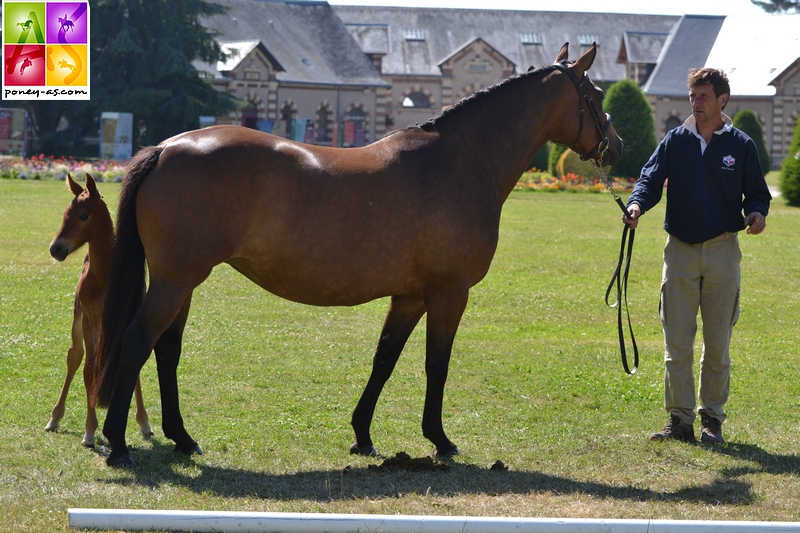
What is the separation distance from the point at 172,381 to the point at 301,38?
168 feet

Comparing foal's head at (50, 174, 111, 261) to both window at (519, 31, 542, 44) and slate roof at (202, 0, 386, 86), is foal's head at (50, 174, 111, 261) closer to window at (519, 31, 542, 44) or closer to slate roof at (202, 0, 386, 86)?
slate roof at (202, 0, 386, 86)

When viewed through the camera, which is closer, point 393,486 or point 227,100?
point 393,486

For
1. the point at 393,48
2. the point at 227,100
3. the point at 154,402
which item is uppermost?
the point at 393,48

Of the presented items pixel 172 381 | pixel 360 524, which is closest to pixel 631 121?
pixel 172 381

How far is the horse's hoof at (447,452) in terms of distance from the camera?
5793 millimetres

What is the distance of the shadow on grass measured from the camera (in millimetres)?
4961

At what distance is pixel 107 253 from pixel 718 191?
13.2 ft

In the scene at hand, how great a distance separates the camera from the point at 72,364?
6.26m

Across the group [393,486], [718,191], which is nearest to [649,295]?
[718,191]

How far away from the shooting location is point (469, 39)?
5862 cm

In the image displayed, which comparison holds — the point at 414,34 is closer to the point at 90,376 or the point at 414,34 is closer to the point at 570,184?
the point at 570,184

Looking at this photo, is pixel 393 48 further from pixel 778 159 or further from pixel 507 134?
pixel 507 134

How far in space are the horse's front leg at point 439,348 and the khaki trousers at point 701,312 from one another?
4.89ft

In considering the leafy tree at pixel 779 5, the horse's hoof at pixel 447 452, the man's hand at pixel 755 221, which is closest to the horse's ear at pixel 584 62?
the man's hand at pixel 755 221
